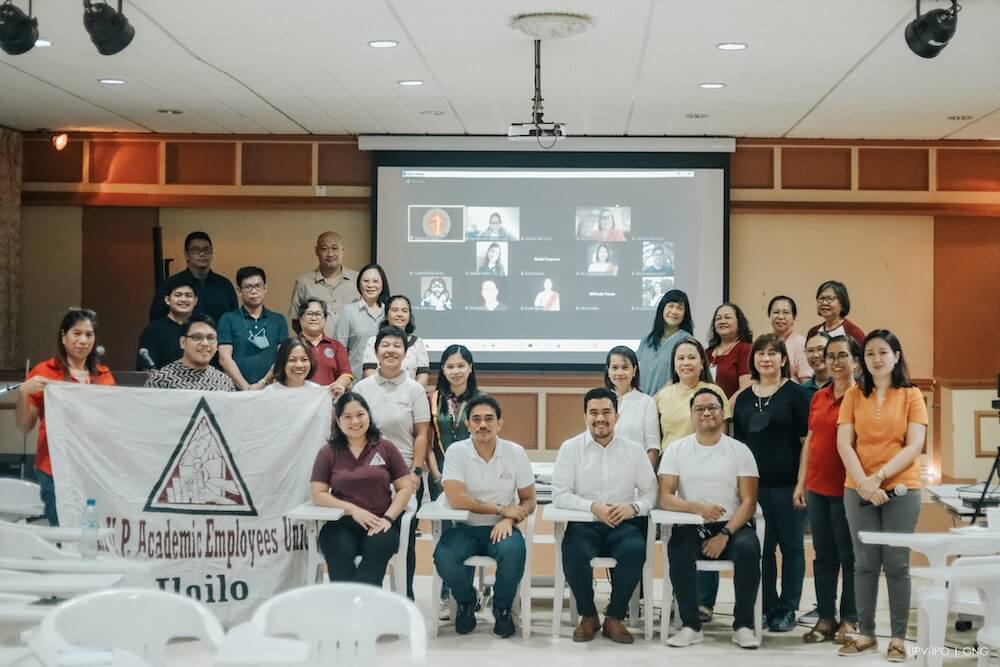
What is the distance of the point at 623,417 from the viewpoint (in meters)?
5.66

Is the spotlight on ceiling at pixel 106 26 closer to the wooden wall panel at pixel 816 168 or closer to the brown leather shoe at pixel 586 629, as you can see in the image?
the brown leather shoe at pixel 586 629

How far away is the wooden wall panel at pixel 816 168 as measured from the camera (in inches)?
364

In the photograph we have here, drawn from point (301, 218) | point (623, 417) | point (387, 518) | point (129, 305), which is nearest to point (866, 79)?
point (623, 417)

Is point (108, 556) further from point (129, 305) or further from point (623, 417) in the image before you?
point (129, 305)

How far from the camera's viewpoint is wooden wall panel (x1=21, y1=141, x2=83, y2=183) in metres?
9.41

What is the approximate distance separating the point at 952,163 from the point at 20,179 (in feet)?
24.7

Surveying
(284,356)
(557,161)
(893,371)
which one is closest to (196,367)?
(284,356)

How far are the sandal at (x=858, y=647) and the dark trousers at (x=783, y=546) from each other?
0.44 m

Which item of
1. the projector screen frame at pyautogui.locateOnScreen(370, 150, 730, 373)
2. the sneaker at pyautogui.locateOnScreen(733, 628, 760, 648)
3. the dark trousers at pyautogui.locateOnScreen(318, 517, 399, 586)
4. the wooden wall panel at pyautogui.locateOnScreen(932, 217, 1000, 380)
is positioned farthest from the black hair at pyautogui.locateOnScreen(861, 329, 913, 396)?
the wooden wall panel at pyautogui.locateOnScreen(932, 217, 1000, 380)

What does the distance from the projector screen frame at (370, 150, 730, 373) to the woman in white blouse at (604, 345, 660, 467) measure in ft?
12.0

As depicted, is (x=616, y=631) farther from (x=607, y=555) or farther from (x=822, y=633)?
(x=822, y=633)

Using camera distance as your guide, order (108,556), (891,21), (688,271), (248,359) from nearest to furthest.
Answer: (108,556)
(891,21)
(248,359)
(688,271)

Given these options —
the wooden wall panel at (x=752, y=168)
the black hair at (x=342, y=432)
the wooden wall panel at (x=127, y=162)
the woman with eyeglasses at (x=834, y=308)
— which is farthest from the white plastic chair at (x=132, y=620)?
the wooden wall panel at (x=752, y=168)

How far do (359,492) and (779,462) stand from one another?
194 cm
